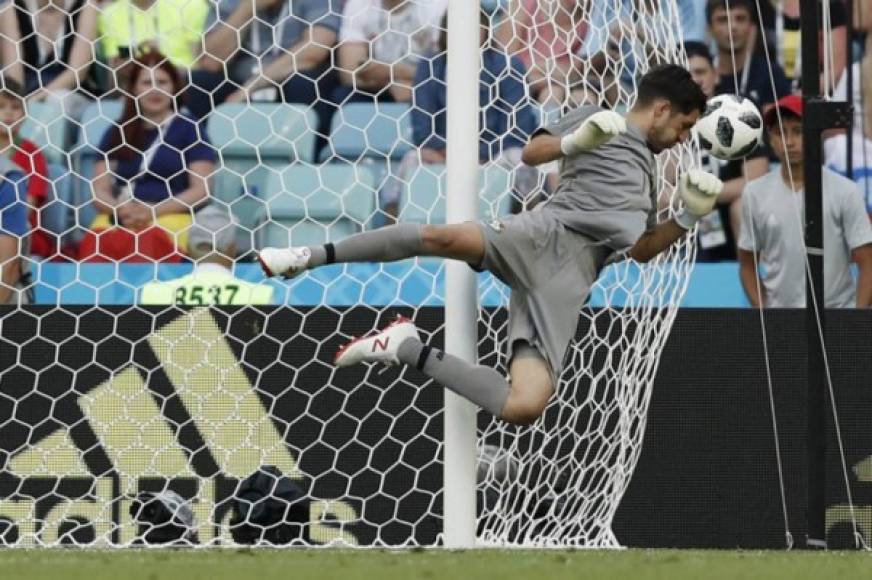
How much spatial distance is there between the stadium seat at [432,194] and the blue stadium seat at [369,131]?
17 cm

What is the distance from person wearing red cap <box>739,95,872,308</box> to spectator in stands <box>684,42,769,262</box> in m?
0.57

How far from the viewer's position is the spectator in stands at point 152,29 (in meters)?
7.38

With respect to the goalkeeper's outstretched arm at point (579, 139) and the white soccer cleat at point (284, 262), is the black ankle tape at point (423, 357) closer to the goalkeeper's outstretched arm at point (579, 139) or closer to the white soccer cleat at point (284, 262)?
the white soccer cleat at point (284, 262)

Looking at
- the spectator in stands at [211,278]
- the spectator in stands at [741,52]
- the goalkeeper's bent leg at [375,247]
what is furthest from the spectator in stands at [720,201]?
the goalkeeper's bent leg at [375,247]

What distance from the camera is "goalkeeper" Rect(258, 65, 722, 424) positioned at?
5496 mm

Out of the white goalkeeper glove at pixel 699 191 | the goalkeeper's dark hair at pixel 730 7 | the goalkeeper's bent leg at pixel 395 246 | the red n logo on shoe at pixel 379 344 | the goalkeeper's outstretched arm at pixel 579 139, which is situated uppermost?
the goalkeeper's outstretched arm at pixel 579 139

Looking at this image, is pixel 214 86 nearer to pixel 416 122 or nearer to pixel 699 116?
pixel 416 122

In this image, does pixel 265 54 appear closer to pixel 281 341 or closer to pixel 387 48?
pixel 387 48

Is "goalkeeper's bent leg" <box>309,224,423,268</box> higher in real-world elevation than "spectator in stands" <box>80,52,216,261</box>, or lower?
higher

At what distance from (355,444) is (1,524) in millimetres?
1286

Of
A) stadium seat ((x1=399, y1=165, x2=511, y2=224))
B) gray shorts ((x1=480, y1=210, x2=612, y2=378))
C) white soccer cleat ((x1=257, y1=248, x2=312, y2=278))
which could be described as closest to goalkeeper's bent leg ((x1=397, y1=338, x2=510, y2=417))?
gray shorts ((x1=480, y1=210, x2=612, y2=378))

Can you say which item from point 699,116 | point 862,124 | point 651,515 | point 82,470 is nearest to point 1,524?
point 82,470

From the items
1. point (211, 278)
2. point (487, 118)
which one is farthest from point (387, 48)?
point (211, 278)

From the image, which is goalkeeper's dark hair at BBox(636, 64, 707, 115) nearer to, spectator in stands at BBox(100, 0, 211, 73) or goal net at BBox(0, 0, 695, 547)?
goal net at BBox(0, 0, 695, 547)
